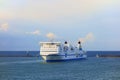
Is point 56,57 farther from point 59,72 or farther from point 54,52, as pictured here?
point 59,72

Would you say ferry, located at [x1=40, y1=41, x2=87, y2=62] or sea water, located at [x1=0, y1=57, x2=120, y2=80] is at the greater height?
ferry, located at [x1=40, y1=41, x2=87, y2=62]

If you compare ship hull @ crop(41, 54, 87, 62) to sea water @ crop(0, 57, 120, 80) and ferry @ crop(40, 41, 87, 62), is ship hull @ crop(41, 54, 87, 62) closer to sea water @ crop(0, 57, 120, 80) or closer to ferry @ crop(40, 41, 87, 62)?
ferry @ crop(40, 41, 87, 62)

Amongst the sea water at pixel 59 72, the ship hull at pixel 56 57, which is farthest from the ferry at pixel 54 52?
the sea water at pixel 59 72

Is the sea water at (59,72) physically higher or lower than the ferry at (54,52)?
lower

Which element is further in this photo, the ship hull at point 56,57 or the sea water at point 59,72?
the ship hull at point 56,57

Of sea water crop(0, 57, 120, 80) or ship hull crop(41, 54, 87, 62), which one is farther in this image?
ship hull crop(41, 54, 87, 62)

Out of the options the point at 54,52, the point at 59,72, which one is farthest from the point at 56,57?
the point at 59,72

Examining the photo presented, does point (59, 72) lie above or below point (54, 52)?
below

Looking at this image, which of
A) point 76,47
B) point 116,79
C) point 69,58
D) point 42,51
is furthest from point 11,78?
point 76,47

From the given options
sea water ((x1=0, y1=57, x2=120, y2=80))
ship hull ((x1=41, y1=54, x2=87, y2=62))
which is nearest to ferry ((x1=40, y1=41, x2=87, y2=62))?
ship hull ((x1=41, y1=54, x2=87, y2=62))

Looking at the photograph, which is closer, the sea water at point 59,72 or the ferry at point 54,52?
the sea water at point 59,72

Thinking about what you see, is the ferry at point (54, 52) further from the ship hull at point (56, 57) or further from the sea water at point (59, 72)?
the sea water at point (59, 72)

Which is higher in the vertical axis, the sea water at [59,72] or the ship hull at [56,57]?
the ship hull at [56,57]

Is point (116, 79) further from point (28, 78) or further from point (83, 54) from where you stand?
point (83, 54)
